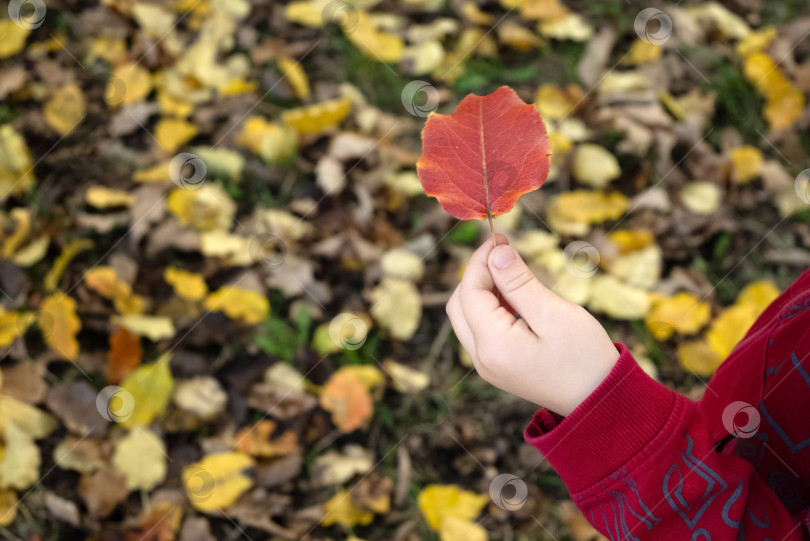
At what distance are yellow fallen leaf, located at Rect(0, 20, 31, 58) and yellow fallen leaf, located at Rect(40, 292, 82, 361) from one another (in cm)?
89

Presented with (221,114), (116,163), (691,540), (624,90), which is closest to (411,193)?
(221,114)

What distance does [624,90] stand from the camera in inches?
73.5

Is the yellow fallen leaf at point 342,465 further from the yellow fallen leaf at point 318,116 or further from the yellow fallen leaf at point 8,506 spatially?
the yellow fallen leaf at point 318,116

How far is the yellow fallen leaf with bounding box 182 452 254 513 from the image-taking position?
133cm

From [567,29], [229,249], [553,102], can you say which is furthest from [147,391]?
[567,29]

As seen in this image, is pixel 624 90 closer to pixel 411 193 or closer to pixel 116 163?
pixel 411 193

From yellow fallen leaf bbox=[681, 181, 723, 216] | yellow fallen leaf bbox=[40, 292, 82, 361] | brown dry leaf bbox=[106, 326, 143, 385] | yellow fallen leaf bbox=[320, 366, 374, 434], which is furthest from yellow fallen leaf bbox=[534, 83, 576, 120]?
yellow fallen leaf bbox=[40, 292, 82, 361]

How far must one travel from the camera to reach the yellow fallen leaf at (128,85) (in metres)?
1.86

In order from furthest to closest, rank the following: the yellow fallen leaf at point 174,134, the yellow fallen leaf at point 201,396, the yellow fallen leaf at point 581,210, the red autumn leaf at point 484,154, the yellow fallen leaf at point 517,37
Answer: the yellow fallen leaf at point 517,37
the yellow fallen leaf at point 174,134
the yellow fallen leaf at point 581,210
the yellow fallen leaf at point 201,396
the red autumn leaf at point 484,154

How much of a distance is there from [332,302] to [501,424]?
0.53 m

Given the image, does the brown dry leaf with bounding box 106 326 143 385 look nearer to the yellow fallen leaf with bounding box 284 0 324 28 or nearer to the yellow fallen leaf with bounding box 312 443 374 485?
the yellow fallen leaf with bounding box 312 443 374 485

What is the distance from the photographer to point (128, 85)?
1869 mm

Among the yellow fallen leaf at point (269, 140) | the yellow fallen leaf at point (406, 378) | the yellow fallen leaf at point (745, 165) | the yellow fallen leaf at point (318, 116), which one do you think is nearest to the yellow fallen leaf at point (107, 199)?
the yellow fallen leaf at point (269, 140)

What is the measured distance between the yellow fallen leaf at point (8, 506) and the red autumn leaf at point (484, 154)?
1.26 meters
